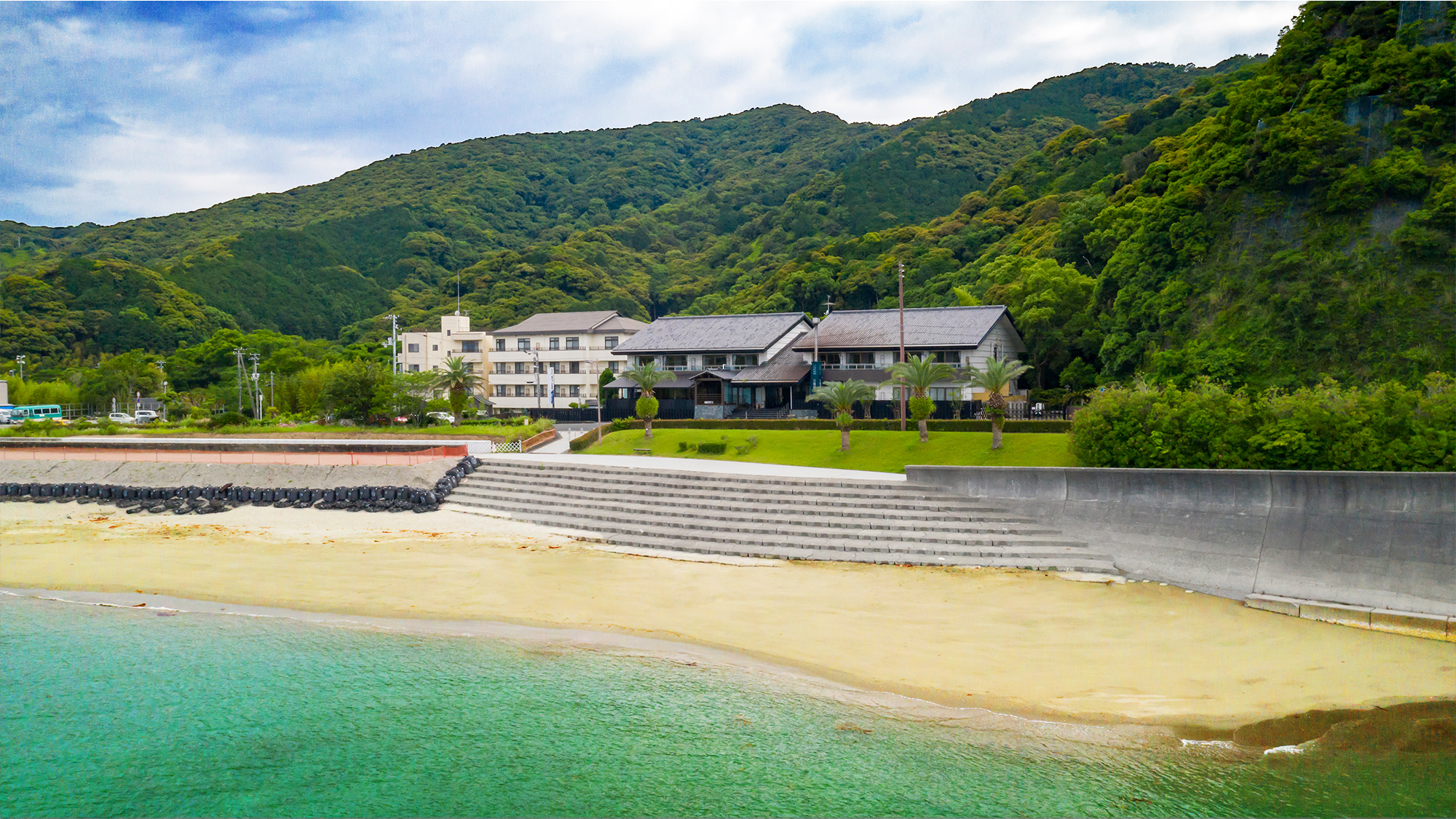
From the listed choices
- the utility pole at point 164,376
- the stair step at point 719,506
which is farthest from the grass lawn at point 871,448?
the utility pole at point 164,376

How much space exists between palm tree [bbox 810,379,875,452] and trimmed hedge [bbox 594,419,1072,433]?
7.75ft

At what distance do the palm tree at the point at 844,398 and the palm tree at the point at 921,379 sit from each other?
62.7 inches

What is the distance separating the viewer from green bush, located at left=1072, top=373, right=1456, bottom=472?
16703 mm

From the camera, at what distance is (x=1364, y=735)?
10.3 meters

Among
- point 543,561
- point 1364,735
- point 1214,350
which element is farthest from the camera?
point 1214,350

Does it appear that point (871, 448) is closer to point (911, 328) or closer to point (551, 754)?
point (911, 328)

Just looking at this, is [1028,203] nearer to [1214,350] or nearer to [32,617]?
[1214,350]

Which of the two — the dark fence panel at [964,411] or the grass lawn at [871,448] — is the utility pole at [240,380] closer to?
the grass lawn at [871,448]

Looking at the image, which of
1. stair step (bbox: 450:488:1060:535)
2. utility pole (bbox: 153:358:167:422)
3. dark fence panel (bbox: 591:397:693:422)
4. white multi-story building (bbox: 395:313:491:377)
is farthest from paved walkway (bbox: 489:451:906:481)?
utility pole (bbox: 153:358:167:422)

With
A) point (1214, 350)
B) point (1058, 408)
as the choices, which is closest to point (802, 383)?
point (1058, 408)

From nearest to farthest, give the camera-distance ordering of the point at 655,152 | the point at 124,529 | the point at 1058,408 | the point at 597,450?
the point at 124,529
the point at 597,450
the point at 1058,408
the point at 655,152

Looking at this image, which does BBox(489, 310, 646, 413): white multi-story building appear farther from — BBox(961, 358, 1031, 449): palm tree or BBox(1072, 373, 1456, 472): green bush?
BBox(1072, 373, 1456, 472): green bush

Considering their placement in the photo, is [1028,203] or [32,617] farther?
[1028,203]

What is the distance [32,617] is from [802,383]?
38.9 meters
